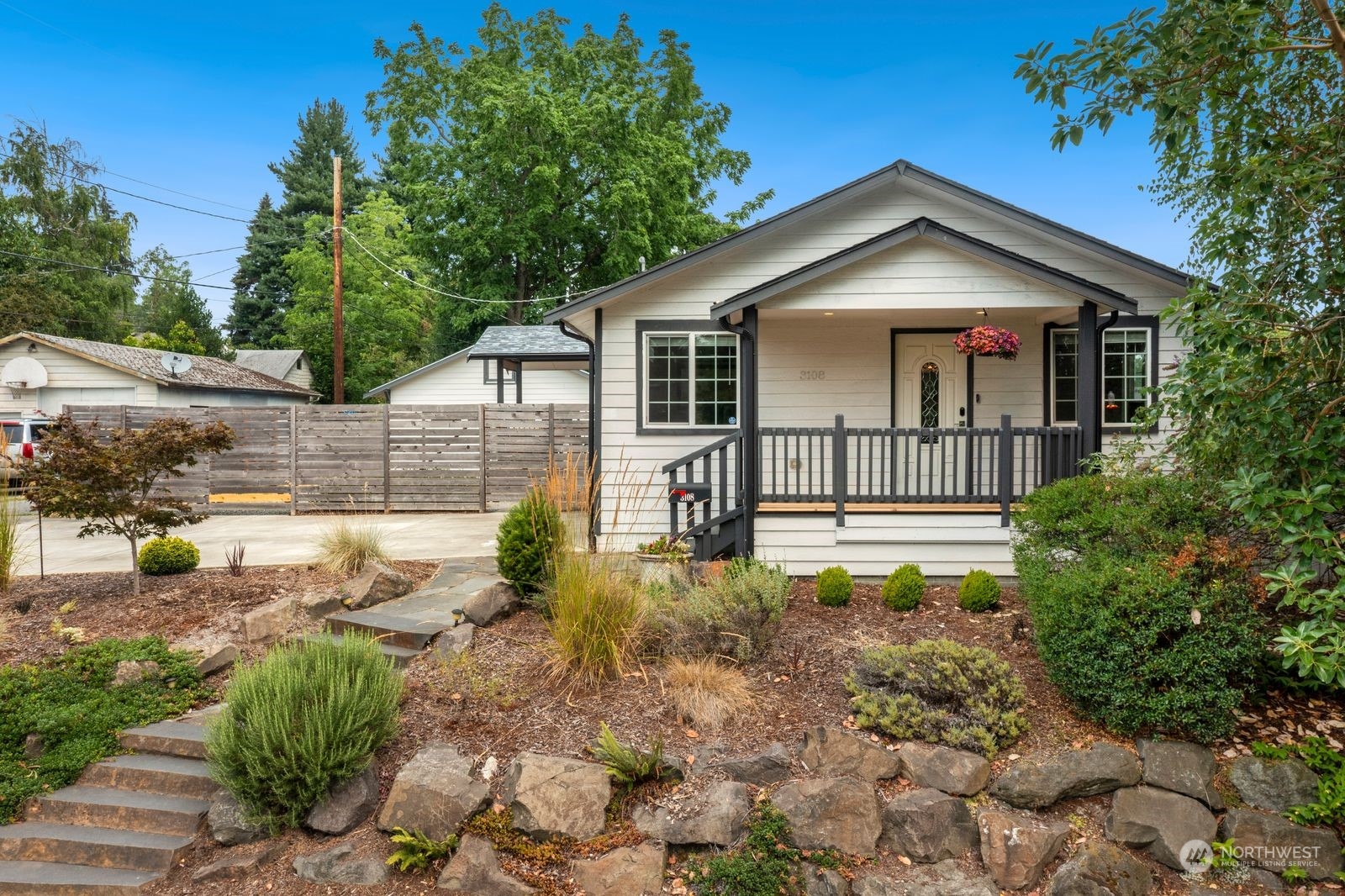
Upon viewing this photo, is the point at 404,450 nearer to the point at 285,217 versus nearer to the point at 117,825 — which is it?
the point at 117,825

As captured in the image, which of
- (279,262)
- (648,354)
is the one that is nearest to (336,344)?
(648,354)

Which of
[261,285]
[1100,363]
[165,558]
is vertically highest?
[261,285]

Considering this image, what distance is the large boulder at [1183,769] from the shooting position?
3.82 m

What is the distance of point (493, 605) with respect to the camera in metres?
5.79

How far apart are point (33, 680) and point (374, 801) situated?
277 centimetres

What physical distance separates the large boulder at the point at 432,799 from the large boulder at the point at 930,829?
2.07 meters

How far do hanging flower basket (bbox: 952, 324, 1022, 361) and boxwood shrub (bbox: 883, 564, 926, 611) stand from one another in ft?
9.13

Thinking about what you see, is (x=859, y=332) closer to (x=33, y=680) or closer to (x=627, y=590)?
(x=627, y=590)

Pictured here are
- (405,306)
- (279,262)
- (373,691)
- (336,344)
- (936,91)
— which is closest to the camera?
(373,691)

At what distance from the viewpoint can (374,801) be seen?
399cm

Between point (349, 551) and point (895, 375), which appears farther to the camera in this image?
point (895, 375)

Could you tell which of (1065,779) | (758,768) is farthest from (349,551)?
(1065,779)

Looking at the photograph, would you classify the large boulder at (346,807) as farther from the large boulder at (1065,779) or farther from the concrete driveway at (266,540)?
the concrete driveway at (266,540)

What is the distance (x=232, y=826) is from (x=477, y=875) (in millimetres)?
1392
